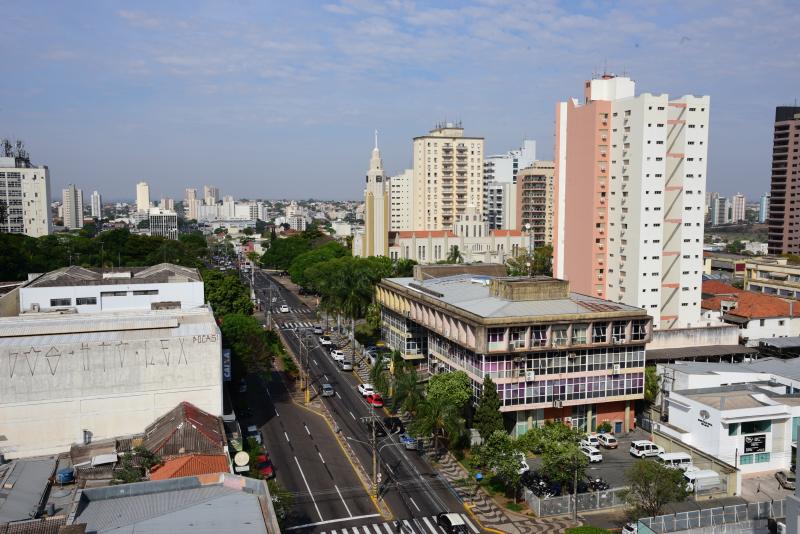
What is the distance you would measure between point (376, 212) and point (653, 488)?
10295 cm

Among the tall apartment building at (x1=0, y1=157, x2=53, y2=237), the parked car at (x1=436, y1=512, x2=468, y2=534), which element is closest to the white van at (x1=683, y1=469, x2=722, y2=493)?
the parked car at (x1=436, y1=512, x2=468, y2=534)

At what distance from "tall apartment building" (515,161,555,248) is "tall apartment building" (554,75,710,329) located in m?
80.3

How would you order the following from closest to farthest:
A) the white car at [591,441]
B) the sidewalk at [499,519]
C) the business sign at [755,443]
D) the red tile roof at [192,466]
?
the red tile roof at [192,466] < the sidewalk at [499,519] < the business sign at [755,443] < the white car at [591,441]

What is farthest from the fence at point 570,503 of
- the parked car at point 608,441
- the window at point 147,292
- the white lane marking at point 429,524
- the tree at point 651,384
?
the window at point 147,292

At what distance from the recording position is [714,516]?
33.1m

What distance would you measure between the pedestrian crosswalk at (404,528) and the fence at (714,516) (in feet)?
37.3

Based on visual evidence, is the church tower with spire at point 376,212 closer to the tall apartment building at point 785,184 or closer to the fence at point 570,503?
the tall apartment building at point 785,184

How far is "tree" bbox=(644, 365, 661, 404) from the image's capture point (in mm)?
55156

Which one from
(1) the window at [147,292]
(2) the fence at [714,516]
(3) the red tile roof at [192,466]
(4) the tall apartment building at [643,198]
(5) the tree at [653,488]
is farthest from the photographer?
(4) the tall apartment building at [643,198]

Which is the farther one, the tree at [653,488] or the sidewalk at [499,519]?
the sidewalk at [499,519]

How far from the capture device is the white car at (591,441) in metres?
49.3

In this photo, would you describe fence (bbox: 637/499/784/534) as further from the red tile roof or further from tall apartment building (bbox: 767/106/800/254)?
tall apartment building (bbox: 767/106/800/254)

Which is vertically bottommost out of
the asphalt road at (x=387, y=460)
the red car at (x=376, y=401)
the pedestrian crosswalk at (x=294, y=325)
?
the asphalt road at (x=387, y=460)

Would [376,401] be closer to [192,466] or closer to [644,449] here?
[644,449]
